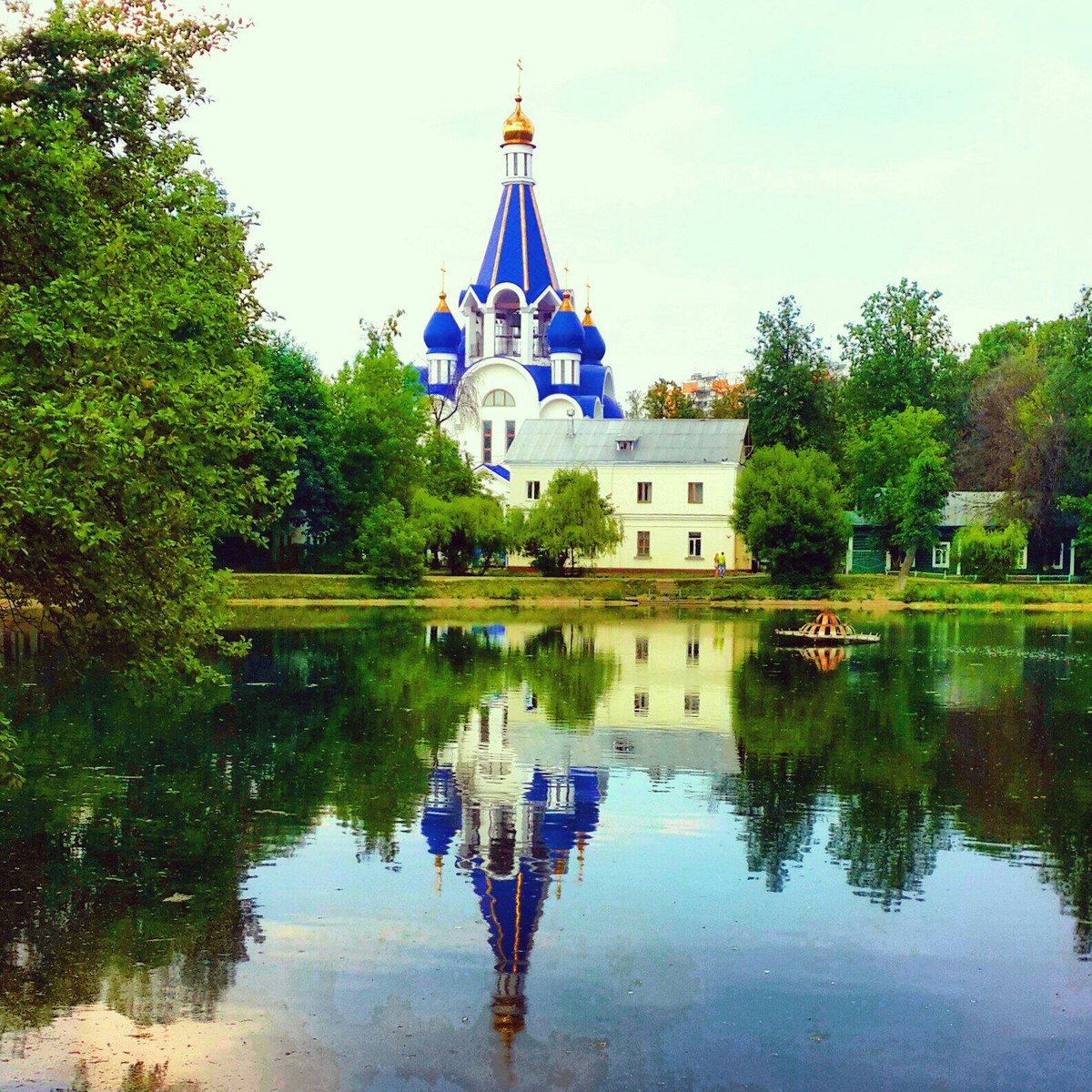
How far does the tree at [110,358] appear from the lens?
10.2m

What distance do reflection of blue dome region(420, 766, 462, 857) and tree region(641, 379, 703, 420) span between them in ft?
222

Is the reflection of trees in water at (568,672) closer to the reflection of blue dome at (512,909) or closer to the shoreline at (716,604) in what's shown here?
the reflection of blue dome at (512,909)

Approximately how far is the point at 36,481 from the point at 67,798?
16.2 ft

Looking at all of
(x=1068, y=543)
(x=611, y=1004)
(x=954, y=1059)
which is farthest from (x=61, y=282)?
(x=1068, y=543)

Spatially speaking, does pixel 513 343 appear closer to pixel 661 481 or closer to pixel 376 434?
pixel 661 481

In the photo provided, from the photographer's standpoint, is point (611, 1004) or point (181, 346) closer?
point (611, 1004)

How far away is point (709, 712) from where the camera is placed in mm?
20844

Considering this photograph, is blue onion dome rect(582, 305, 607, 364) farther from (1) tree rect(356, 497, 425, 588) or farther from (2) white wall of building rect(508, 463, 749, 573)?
(1) tree rect(356, 497, 425, 588)

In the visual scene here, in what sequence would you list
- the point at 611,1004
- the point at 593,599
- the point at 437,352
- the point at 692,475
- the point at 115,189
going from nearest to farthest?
the point at 611,1004, the point at 115,189, the point at 593,599, the point at 692,475, the point at 437,352

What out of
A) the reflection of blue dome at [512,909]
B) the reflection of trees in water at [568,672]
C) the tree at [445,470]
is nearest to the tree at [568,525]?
the tree at [445,470]

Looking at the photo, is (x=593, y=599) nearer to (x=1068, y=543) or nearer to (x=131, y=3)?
(x=1068, y=543)

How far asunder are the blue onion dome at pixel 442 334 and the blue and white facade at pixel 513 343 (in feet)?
0.15

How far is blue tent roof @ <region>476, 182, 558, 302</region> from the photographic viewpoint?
74.2m

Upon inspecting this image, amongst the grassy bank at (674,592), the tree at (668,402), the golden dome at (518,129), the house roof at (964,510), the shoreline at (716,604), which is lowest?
the shoreline at (716,604)
